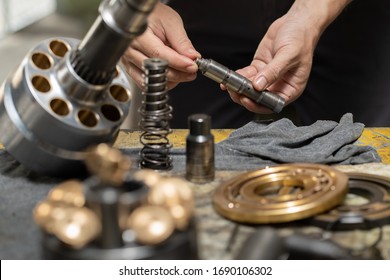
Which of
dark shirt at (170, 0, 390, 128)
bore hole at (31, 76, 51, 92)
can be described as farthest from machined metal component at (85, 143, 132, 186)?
dark shirt at (170, 0, 390, 128)

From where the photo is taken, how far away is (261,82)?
1251mm

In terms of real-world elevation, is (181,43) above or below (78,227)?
below

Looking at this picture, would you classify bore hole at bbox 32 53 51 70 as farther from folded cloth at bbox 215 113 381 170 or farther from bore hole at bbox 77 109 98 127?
folded cloth at bbox 215 113 381 170

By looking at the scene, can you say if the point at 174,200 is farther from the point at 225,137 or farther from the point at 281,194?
the point at 225,137

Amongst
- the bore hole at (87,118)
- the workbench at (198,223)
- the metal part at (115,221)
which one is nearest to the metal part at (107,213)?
the metal part at (115,221)

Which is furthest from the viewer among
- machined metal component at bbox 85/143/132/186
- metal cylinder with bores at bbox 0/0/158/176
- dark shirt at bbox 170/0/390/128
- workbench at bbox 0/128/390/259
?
dark shirt at bbox 170/0/390/128

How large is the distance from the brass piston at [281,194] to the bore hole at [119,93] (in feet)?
0.75

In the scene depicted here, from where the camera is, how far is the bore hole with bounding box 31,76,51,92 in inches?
38.9

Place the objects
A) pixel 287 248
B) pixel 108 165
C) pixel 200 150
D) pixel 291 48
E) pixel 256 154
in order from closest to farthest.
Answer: pixel 108 165 < pixel 287 248 < pixel 200 150 < pixel 256 154 < pixel 291 48

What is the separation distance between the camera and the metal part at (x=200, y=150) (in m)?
0.98

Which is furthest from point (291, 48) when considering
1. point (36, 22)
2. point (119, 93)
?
point (36, 22)

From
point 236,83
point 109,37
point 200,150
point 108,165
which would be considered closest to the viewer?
point 108,165

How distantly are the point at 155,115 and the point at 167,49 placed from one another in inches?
11.9

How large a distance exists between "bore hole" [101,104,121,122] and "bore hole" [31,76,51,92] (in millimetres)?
92
